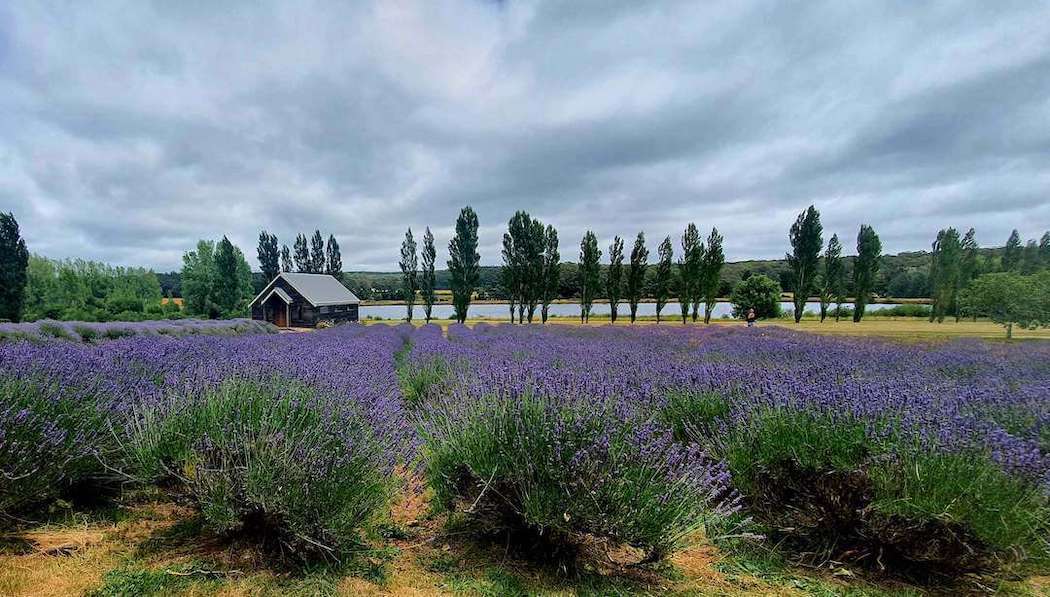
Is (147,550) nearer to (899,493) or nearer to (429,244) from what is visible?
(899,493)

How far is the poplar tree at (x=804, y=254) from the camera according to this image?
123ft

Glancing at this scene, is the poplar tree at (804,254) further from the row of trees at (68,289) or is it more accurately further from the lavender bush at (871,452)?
the row of trees at (68,289)

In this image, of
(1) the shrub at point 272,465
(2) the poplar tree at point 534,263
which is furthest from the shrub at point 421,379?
(2) the poplar tree at point 534,263

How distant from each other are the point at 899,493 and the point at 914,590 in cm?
52

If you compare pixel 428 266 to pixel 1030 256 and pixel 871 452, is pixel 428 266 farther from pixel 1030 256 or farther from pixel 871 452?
pixel 1030 256

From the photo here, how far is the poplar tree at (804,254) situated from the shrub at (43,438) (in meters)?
43.1

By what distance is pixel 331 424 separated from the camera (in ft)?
9.84

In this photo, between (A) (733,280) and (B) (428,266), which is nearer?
(B) (428,266)

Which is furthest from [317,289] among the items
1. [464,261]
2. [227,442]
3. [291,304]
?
[227,442]

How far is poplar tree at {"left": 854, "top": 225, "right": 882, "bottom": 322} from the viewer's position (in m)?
40.0

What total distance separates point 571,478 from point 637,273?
38.0m

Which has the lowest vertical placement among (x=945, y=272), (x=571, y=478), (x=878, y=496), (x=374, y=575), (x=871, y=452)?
(x=374, y=575)

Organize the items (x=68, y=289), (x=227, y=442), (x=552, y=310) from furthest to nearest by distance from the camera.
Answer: (x=552, y=310), (x=68, y=289), (x=227, y=442)

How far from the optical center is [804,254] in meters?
37.8
